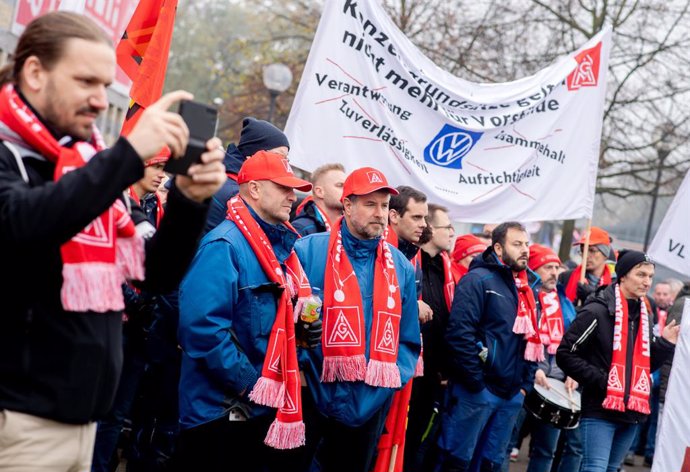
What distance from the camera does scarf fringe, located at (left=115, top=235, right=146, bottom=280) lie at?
261cm

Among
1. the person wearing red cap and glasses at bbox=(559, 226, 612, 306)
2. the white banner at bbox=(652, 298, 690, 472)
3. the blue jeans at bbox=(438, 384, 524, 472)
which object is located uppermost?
the person wearing red cap and glasses at bbox=(559, 226, 612, 306)

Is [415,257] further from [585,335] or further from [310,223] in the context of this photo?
[585,335]

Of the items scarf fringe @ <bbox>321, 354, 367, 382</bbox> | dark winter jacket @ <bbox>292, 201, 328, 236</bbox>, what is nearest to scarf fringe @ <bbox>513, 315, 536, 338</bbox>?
dark winter jacket @ <bbox>292, 201, 328, 236</bbox>

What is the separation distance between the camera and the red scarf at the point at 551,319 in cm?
852

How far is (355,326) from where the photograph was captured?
17.4 ft

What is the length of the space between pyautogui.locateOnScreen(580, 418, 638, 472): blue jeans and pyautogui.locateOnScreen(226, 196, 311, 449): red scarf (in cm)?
297

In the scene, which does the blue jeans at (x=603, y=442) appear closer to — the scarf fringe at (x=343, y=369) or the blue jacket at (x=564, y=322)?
the blue jacket at (x=564, y=322)

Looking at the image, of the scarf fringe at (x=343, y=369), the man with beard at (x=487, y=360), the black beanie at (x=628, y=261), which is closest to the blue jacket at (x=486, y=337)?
the man with beard at (x=487, y=360)

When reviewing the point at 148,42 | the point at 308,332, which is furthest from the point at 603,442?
the point at 148,42

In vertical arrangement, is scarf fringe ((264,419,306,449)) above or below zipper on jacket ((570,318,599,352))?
below

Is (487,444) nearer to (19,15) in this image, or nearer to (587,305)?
(587,305)

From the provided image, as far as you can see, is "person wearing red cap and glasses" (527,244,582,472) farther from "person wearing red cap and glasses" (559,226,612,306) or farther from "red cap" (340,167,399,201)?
"red cap" (340,167,399,201)

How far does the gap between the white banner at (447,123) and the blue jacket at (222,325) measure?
7.49ft

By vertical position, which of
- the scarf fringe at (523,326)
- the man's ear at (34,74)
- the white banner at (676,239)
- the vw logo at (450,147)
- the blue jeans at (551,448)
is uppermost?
the vw logo at (450,147)
